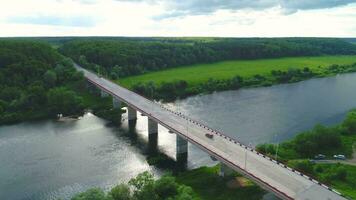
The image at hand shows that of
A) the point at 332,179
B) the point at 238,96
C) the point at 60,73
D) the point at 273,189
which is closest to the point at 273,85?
the point at 238,96

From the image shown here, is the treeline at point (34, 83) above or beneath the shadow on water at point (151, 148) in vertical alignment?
above

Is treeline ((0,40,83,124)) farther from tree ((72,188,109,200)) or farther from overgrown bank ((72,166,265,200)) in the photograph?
tree ((72,188,109,200))

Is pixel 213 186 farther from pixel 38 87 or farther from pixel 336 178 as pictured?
pixel 38 87

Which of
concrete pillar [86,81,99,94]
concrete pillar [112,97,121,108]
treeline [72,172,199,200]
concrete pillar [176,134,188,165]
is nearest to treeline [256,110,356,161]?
concrete pillar [176,134,188,165]

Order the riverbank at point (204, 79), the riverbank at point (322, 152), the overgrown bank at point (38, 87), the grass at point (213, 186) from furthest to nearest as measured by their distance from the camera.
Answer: the riverbank at point (204, 79) < the overgrown bank at point (38, 87) < the riverbank at point (322, 152) < the grass at point (213, 186)

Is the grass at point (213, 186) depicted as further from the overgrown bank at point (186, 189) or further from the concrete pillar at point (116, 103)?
the concrete pillar at point (116, 103)

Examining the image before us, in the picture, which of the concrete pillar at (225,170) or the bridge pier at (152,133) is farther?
the bridge pier at (152,133)

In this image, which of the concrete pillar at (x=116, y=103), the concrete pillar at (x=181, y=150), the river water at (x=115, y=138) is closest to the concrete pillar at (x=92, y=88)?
the concrete pillar at (x=116, y=103)
